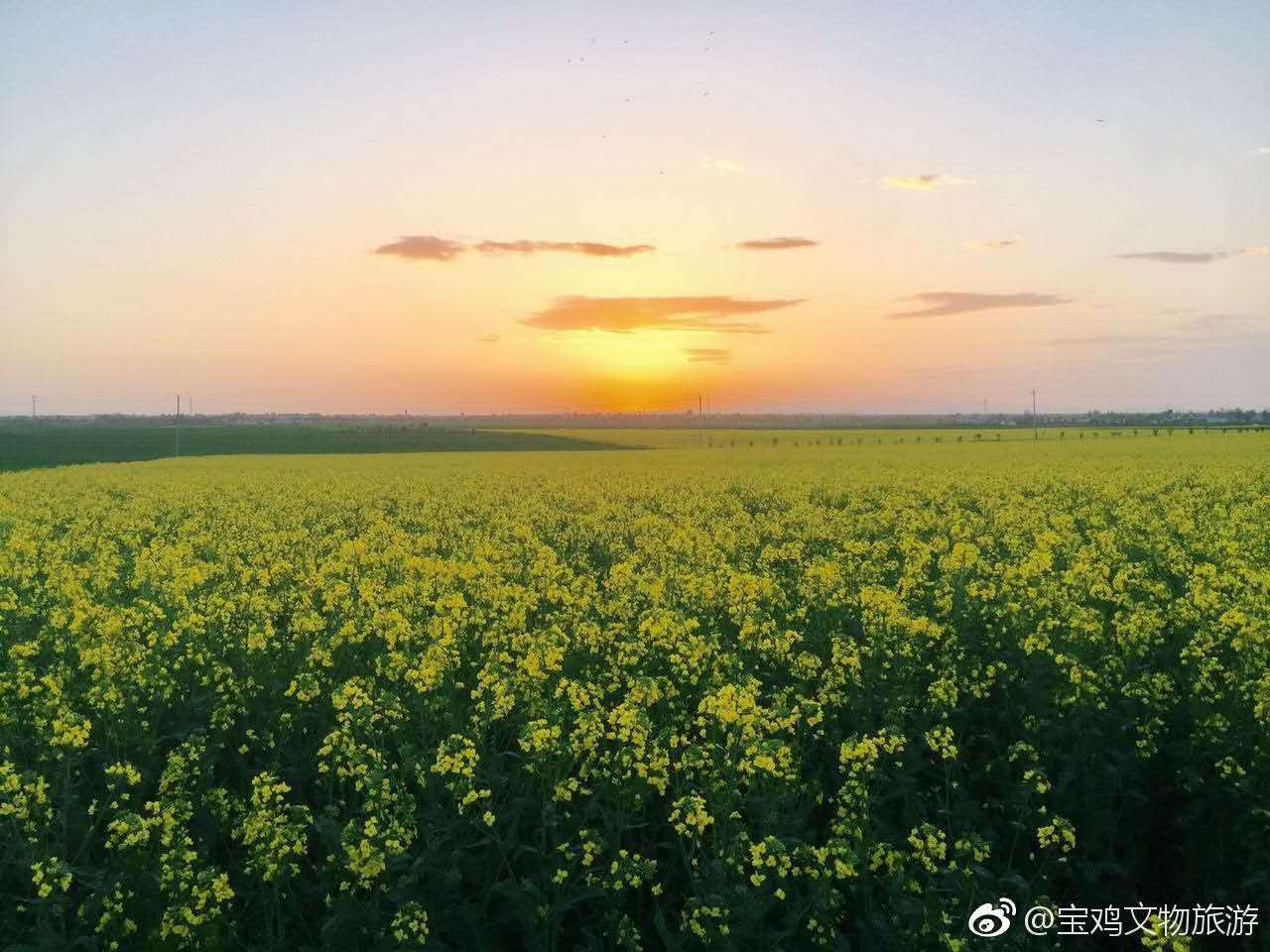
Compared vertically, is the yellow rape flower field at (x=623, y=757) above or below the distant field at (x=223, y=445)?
below

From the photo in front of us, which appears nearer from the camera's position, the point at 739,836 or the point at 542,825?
the point at 739,836

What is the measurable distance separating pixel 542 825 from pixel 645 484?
2301cm

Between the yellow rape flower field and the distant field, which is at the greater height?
the distant field

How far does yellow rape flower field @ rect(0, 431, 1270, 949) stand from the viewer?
223 inches

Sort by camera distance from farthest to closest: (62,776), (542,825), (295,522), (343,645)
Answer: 1. (295,522)
2. (343,645)
3. (62,776)
4. (542,825)

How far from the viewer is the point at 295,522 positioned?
2008 centimetres

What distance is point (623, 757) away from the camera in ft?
20.1

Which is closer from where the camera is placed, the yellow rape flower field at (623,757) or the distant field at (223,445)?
the yellow rape flower field at (623,757)

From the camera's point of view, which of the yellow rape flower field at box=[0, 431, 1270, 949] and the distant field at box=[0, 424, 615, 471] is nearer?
the yellow rape flower field at box=[0, 431, 1270, 949]

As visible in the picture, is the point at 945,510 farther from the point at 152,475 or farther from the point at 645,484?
the point at 152,475

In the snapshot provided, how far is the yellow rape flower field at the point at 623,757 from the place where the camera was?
566 centimetres

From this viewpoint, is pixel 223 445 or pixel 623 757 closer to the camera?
pixel 623 757

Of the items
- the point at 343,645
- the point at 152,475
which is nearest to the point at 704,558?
the point at 343,645

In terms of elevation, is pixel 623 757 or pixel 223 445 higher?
pixel 223 445
